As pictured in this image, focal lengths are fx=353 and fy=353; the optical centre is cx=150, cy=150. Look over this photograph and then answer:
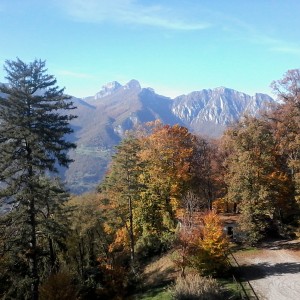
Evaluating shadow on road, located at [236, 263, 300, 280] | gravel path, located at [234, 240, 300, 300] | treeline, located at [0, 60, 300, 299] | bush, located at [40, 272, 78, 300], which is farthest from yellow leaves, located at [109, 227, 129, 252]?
shadow on road, located at [236, 263, 300, 280]

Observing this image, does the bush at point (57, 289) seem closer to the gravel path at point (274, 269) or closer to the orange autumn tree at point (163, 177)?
the gravel path at point (274, 269)

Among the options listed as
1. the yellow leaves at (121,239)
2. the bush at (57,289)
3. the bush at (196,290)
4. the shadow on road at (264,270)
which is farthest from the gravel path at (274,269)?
the yellow leaves at (121,239)

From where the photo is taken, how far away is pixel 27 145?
62.3 feet

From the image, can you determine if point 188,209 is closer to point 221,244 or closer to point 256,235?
point 221,244

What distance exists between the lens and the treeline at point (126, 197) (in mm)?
18656

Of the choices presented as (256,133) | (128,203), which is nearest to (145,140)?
(128,203)

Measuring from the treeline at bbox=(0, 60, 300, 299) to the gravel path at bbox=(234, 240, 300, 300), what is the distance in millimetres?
1928

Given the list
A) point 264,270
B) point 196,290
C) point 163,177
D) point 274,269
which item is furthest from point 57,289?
point 274,269

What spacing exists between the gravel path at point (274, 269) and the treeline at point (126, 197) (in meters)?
1.93

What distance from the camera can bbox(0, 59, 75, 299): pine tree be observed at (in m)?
18.3

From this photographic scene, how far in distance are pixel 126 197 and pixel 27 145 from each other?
54.6ft

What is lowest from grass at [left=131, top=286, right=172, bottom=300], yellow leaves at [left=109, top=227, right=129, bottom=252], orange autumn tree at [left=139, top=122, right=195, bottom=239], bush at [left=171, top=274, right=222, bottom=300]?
grass at [left=131, top=286, right=172, bottom=300]

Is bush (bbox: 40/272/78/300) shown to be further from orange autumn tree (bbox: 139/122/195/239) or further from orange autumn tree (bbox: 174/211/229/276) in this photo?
orange autumn tree (bbox: 139/122/195/239)

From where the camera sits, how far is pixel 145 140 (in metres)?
38.0
